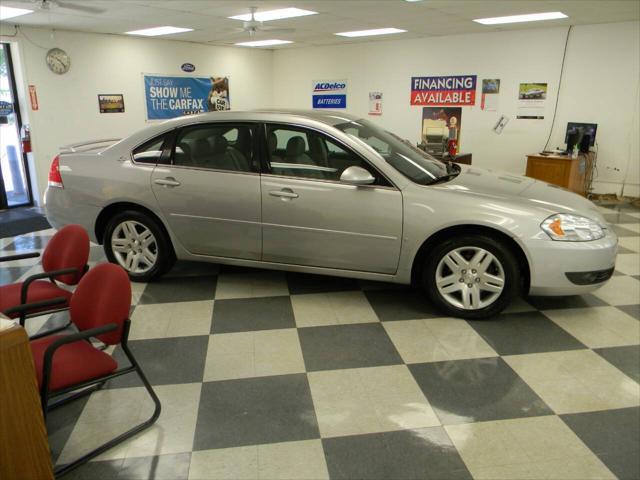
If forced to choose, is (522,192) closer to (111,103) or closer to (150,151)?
(150,151)

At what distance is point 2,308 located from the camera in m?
2.47

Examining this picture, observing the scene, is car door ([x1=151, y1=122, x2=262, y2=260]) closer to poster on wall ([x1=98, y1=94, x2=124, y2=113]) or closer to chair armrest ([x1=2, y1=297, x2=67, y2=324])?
chair armrest ([x1=2, y1=297, x2=67, y2=324])

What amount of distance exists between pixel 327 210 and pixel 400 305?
34.8 inches

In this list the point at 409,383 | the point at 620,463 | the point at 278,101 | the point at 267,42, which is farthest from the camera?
the point at 278,101

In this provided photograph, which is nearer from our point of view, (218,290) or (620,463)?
(620,463)

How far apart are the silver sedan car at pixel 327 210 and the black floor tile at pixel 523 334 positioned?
0.43ft

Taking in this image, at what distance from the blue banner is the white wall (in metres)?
2.23

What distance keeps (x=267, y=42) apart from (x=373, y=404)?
8.37m

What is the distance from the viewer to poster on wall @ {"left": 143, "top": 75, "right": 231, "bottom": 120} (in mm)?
→ 8602

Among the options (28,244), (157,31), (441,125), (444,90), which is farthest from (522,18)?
(28,244)

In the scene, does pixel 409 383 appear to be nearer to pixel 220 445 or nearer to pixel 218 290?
pixel 220 445

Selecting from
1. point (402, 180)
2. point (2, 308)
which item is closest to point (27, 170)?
point (2, 308)

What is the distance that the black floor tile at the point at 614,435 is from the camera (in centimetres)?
197

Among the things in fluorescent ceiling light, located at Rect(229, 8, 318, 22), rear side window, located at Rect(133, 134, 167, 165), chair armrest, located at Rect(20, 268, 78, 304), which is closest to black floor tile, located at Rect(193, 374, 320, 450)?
chair armrest, located at Rect(20, 268, 78, 304)
